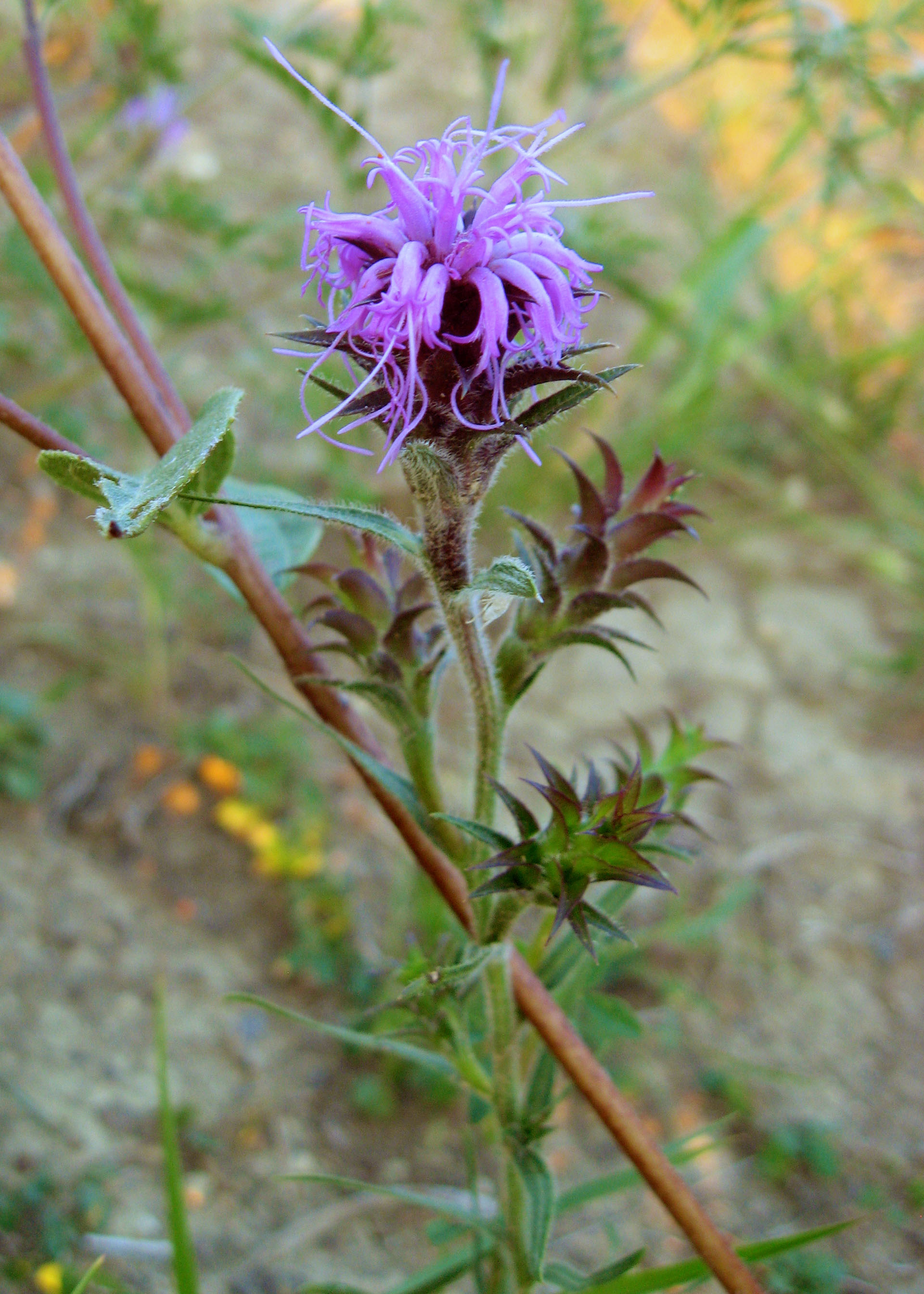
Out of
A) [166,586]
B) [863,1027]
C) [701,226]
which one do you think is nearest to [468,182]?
[166,586]

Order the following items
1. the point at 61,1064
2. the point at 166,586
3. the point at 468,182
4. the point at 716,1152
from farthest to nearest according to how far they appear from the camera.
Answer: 1. the point at 166,586
2. the point at 716,1152
3. the point at 61,1064
4. the point at 468,182

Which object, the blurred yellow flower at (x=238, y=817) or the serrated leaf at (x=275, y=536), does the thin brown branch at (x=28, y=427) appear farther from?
the blurred yellow flower at (x=238, y=817)

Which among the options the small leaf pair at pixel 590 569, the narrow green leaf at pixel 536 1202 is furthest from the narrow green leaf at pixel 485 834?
the narrow green leaf at pixel 536 1202

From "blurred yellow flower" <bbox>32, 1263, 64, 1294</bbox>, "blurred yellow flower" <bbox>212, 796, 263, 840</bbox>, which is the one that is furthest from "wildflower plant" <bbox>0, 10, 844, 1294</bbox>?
"blurred yellow flower" <bbox>212, 796, 263, 840</bbox>

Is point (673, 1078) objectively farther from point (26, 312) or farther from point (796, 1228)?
point (26, 312)

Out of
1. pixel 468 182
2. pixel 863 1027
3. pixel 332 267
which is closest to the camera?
pixel 468 182

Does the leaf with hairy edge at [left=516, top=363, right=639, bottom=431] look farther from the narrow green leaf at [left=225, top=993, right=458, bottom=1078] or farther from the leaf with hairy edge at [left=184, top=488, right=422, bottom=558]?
the narrow green leaf at [left=225, top=993, right=458, bottom=1078]
